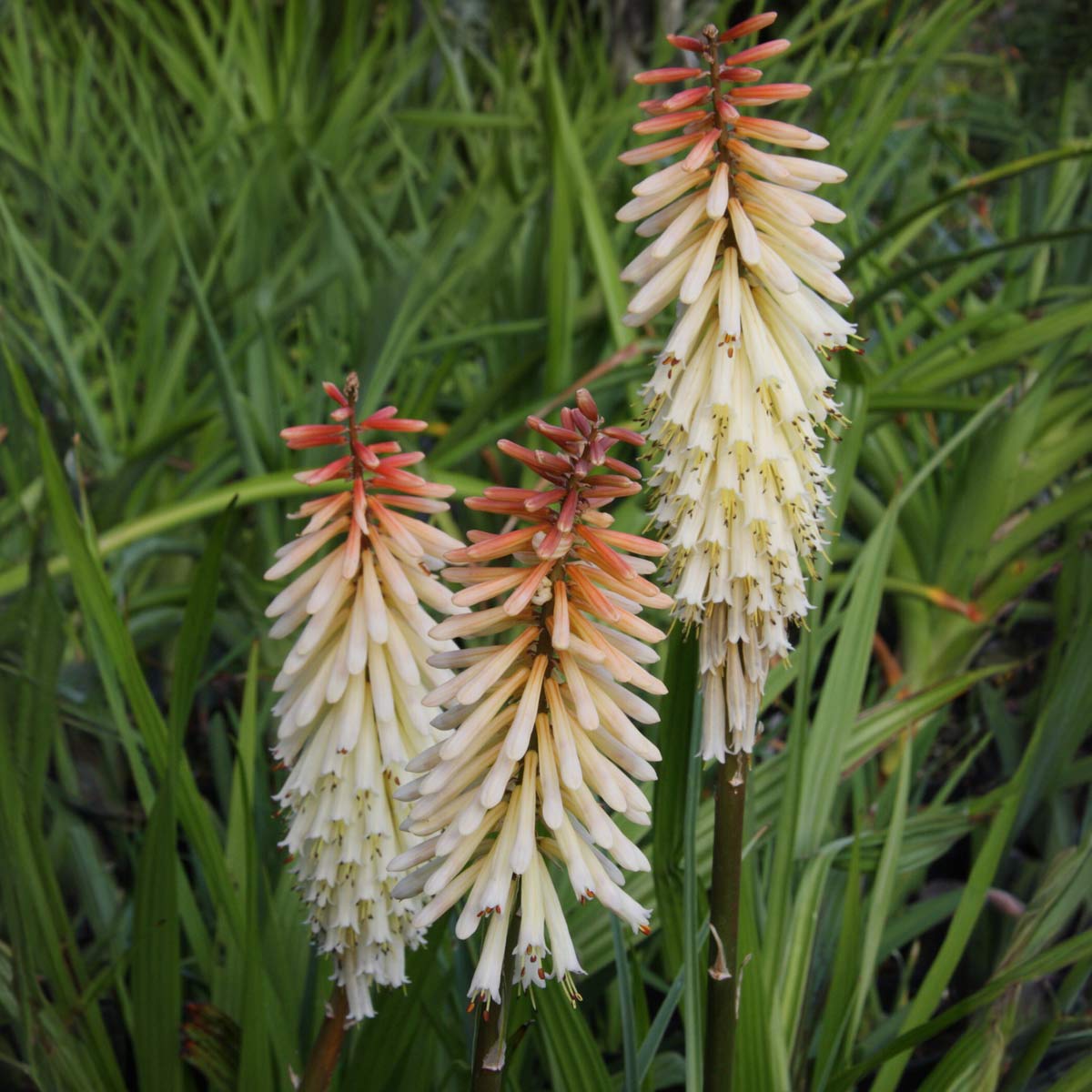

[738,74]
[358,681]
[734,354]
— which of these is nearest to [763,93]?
[738,74]

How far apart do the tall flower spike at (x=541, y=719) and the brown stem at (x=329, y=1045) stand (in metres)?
0.31

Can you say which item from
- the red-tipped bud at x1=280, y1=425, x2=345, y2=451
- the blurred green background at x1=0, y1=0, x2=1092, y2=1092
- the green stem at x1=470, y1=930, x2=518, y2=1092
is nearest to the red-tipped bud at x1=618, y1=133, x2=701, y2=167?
the red-tipped bud at x1=280, y1=425, x2=345, y2=451

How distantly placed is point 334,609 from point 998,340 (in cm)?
198

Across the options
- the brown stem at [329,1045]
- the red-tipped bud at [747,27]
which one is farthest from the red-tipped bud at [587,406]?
the brown stem at [329,1045]

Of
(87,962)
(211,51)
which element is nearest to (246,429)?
(87,962)

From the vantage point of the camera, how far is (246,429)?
2523mm

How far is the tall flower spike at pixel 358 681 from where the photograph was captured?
1231mm

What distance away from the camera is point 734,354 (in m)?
1.18

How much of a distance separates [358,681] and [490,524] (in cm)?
140

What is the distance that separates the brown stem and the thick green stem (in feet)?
1.34

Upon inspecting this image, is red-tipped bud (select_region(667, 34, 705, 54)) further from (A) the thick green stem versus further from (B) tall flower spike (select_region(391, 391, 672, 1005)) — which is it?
(A) the thick green stem

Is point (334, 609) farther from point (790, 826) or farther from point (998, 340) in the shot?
point (998, 340)

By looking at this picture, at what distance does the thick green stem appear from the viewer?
119 centimetres

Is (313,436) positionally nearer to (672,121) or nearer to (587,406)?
(587,406)
